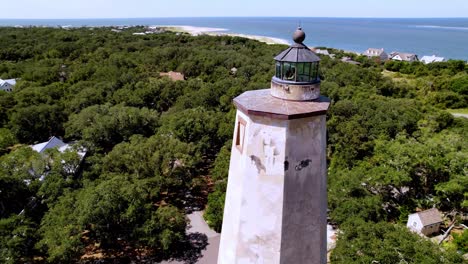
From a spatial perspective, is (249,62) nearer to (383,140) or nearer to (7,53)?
(383,140)

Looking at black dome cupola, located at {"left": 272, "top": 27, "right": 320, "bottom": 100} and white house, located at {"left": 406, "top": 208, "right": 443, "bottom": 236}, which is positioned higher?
black dome cupola, located at {"left": 272, "top": 27, "right": 320, "bottom": 100}

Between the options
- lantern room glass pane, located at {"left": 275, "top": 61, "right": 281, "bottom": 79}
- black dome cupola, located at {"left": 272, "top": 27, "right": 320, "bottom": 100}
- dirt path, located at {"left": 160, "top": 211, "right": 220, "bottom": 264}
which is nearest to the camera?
black dome cupola, located at {"left": 272, "top": 27, "right": 320, "bottom": 100}

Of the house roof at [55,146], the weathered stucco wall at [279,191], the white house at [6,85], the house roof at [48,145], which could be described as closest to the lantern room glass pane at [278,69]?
the weathered stucco wall at [279,191]

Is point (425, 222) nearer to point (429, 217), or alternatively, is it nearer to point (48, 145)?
point (429, 217)

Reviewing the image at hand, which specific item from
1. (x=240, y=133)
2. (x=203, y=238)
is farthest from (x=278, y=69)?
(x=203, y=238)

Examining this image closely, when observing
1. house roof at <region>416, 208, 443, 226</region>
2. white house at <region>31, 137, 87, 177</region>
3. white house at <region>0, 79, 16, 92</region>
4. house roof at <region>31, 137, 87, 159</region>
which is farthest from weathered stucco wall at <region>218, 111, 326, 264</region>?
white house at <region>0, 79, 16, 92</region>

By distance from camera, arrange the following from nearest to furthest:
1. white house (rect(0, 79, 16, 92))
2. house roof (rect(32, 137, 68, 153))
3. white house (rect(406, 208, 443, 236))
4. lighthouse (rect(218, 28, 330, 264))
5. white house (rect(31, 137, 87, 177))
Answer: lighthouse (rect(218, 28, 330, 264)), white house (rect(406, 208, 443, 236)), white house (rect(31, 137, 87, 177)), house roof (rect(32, 137, 68, 153)), white house (rect(0, 79, 16, 92))

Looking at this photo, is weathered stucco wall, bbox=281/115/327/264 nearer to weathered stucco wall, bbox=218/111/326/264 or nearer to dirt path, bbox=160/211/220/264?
weathered stucco wall, bbox=218/111/326/264
